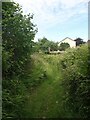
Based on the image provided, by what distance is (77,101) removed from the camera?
13.0 m

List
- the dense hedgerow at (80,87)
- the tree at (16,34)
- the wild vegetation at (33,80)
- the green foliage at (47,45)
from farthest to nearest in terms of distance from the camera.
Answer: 1. the green foliage at (47,45)
2. the tree at (16,34)
3. the wild vegetation at (33,80)
4. the dense hedgerow at (80,87)

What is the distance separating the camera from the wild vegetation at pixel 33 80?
40.6ft

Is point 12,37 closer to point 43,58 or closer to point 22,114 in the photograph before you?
point 22,114

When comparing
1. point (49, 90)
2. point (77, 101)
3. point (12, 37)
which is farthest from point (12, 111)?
point (49, 90)

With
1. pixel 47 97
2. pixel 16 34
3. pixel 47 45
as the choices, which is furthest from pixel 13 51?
pixel 47 45

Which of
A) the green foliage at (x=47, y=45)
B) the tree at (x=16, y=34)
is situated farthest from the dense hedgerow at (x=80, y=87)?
the green foliage at (x=47, y=45)

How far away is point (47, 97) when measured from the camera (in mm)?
17375

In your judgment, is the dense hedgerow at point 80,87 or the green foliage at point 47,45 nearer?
the dense hedgerow at point 80,87

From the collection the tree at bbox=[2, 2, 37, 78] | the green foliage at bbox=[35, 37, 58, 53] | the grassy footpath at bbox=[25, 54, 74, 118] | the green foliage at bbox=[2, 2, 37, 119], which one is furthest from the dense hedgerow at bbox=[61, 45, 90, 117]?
the green foliage at bbox=[35, 37, 58, 53]

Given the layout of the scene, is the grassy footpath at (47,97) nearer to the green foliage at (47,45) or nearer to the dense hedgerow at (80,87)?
the dense hedgerow at (80,87)

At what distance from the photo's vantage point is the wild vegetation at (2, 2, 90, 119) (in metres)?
12.4

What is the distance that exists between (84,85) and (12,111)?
3448 mm

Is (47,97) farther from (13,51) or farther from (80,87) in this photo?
(80,87)

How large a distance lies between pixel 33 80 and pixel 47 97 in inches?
77.4
